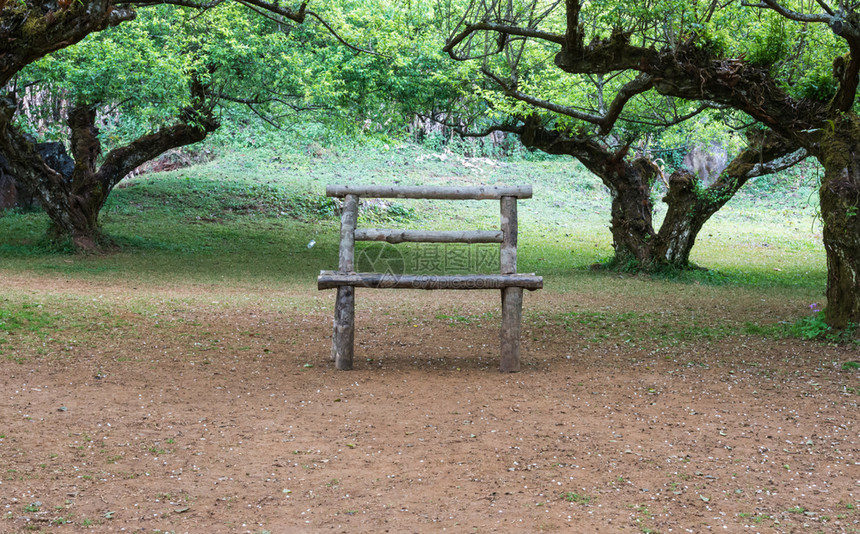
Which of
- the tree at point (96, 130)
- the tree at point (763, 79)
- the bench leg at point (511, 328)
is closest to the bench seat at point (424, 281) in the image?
the bench leg at point (511, 328)

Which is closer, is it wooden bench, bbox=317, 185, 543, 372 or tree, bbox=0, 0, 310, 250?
wooden bench, bbox=317, 185, 543, 372

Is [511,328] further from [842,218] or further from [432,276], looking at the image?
[842,218]

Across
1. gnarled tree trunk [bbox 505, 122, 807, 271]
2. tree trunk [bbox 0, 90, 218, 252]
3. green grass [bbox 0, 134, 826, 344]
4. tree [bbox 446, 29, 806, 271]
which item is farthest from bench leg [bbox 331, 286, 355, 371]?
tree trunk [bbox 0, 90, 218, 252]

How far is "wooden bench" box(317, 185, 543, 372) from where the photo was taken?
20.6 feet

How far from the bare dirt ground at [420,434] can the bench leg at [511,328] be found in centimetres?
15

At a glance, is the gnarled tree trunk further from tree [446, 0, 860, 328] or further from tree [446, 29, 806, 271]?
tree [446, 0, 860, 328]

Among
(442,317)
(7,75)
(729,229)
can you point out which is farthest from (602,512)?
(729,229)

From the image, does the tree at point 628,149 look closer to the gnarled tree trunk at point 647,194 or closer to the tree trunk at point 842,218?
the gnarled tree trunk at point 647,194

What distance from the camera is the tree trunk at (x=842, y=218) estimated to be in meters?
7.10

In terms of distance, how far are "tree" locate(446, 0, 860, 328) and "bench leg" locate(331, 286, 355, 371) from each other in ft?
10.4

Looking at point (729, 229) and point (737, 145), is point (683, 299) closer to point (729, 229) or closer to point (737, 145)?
point (737, 145)

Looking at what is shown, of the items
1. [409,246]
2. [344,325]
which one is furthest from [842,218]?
[409,246]

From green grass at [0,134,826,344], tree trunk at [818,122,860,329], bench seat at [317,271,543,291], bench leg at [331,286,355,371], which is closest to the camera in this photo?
bench seat at [317,271,543,291]

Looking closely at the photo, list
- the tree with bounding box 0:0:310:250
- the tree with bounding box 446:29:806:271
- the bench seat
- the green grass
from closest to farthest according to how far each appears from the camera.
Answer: the bench seat, the green grass, the tree with bounding box 0:0:310:250, the tree with bounding box 446:29:806:271
